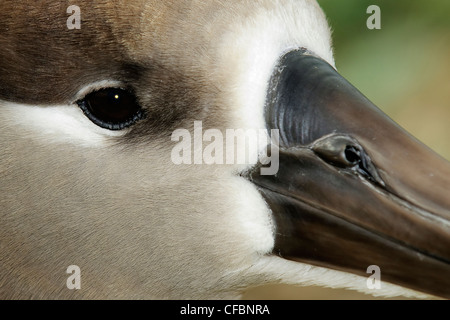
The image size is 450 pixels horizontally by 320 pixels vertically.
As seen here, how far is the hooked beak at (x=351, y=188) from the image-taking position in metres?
1.43

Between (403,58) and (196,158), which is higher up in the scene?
(403,58)

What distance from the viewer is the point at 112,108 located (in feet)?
5.01

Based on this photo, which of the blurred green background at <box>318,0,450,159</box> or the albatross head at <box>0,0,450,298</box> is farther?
the blurred green background at <box>318,0,450,159</box>

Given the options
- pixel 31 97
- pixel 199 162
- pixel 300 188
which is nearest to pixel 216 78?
pixel 199 162

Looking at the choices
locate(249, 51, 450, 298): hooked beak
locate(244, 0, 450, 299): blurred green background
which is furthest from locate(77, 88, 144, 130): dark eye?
locate(244, 0, 450, 299): blurred green background

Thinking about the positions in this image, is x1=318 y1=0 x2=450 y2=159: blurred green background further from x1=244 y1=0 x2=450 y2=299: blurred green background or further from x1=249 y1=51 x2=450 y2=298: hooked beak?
x1=249 y1=51 x2=450 y2=298: hooked beak

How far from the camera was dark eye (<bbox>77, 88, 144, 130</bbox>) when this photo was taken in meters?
1.52

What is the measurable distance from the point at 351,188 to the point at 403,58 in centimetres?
230

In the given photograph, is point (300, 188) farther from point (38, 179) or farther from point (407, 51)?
point (407, 51)

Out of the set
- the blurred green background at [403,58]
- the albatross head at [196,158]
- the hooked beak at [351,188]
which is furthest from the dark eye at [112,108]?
the blurred green background at [403,58]

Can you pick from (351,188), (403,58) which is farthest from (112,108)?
(403,58)

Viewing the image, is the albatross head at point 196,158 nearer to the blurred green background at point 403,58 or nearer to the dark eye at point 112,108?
the dark eye at point 112,108

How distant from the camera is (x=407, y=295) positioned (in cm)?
159

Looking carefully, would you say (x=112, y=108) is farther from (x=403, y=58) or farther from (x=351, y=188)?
(x=403, y=58)
